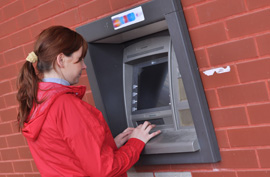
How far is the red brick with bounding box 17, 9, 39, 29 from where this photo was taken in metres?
2.98

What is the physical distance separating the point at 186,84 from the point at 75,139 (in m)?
0.71

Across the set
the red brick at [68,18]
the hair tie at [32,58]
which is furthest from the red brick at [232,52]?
the red brick at [68,18]

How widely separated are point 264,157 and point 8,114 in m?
2.32

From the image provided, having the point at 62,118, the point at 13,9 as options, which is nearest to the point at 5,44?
the point at 13,9

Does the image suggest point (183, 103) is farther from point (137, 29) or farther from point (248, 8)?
point (248, 8)

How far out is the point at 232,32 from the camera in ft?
6.64

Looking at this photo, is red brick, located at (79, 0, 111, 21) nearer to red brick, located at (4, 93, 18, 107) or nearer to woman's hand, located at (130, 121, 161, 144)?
woman's hand, located at (130, 121, 161, 144)

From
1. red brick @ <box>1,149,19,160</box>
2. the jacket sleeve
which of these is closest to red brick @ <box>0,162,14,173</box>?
red brick @ <box>1,149,19,160</box>

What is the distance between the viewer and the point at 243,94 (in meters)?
2.05

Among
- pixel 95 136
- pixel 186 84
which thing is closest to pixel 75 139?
pixel 95 136

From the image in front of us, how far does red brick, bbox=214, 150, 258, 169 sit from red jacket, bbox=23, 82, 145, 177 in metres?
0.58

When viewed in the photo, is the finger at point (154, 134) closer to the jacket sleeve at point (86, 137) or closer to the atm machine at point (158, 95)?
the atm machine at point (158, 95)

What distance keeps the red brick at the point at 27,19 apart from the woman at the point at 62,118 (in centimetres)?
105

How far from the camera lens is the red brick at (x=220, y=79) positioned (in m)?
2.07
